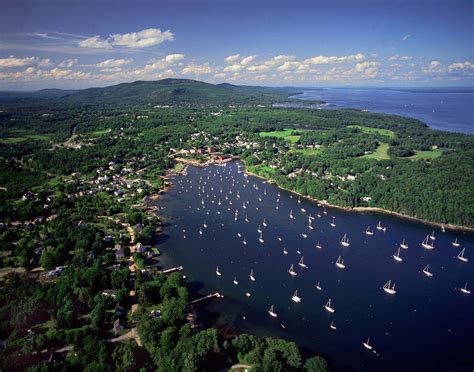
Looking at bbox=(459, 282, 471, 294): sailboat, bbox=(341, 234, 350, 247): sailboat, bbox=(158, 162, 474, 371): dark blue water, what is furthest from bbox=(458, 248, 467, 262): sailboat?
bbox=(341, 234, 350, 247): sailboat

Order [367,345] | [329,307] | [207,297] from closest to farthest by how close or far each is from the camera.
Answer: [367,345]
[329,307]
[207,297]

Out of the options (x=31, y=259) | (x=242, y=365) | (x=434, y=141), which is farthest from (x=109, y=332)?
(x=434, y=141)

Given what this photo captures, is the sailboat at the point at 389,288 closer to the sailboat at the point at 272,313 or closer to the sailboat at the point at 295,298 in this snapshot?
the sailboat at the point at 295,298

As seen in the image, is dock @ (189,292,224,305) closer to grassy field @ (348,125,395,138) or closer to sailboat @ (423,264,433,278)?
sailboat @ (423,264,433,278)

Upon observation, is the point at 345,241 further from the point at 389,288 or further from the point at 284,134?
the point at 284,134

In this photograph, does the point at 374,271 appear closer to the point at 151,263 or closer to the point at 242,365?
the point at 242,365

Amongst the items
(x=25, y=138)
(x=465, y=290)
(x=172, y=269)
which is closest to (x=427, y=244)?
(x=465, y=290)

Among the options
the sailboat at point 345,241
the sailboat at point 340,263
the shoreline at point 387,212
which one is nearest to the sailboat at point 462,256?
the shoreline at point 387,212
